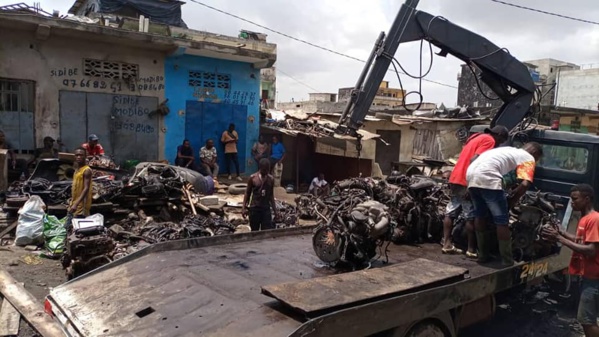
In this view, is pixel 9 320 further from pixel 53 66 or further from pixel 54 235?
pixel 53 66

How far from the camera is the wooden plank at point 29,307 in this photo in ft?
11.0

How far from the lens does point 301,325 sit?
2.76m

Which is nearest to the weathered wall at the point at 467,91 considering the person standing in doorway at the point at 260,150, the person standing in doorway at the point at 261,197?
the person standing in doorway at the point at 260,150

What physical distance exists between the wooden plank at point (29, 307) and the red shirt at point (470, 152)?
3995mm

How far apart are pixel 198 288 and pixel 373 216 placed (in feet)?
5.74

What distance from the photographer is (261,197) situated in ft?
22.8

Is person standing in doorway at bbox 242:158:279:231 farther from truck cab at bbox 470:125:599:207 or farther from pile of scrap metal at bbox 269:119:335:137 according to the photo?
pile of scrap metal at bbox 269:119:335:137

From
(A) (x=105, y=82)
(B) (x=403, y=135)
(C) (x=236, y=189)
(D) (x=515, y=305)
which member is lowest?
(D) (x=515, y=305)

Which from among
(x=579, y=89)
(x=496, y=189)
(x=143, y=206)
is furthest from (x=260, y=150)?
(x=579, y=89)

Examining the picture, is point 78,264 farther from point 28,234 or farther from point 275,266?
point 275,266

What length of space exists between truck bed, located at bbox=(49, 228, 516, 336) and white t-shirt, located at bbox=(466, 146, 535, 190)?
2.64ft

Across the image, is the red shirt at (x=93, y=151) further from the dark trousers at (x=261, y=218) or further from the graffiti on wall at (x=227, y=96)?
the dark trousers at (x=261, y=218)

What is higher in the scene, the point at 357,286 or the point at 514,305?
the point at 357,286

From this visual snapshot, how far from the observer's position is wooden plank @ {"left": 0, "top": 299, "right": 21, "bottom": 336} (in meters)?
3.98
